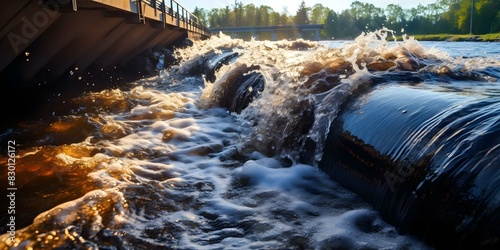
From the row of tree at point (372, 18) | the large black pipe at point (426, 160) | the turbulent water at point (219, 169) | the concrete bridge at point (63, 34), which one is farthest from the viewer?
the row of tree at point (372, 18)

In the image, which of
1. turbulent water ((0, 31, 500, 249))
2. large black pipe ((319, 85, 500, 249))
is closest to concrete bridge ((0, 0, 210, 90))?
turbulent water ((0, 31, 500, 249))

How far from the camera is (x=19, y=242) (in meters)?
2.38

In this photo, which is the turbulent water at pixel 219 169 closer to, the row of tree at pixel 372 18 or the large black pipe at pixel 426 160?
the large black pipe at pixel 426 160

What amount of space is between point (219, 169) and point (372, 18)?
428 feet

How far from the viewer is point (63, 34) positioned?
8148mm

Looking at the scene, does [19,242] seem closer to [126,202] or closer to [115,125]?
[126,202]

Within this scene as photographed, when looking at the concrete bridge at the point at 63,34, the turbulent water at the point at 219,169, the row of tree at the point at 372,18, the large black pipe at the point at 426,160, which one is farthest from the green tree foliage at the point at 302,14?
the large black pipe at the point at 426,160

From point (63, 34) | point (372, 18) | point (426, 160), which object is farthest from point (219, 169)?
point (372, 18)

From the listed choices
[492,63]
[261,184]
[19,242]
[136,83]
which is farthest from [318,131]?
[136,83]

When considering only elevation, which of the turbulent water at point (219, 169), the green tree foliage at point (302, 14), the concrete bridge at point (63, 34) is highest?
the green tree foliage at point (302, 14)

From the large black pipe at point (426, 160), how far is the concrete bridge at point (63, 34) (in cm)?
517

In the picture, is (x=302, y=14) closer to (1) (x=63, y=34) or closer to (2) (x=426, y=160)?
(1) (x=63, y=34)

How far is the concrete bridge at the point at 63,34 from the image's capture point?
6117 millimetres

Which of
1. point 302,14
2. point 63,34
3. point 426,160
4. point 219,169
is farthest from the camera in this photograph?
point 302,14
